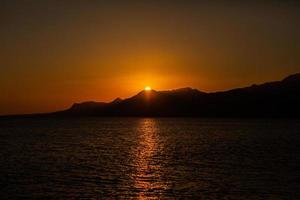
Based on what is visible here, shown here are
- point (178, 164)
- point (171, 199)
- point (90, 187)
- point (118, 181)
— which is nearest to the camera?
point (171, 199)

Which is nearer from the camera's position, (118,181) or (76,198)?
(76,198)

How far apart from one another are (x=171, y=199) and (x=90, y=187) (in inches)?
344

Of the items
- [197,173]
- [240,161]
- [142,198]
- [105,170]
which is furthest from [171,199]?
[240,161]

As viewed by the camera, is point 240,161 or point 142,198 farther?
point 240,161

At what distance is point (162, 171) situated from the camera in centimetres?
5653

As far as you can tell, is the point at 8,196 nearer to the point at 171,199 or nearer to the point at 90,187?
the point at 90,187

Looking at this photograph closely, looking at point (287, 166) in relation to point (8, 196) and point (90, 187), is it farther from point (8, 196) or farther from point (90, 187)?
point (8, 196)

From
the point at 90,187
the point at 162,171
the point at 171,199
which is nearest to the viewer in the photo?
the point at 171,199

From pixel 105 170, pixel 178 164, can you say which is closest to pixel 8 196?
pixel 105 170

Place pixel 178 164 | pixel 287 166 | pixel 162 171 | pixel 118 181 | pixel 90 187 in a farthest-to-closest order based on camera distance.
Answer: pixel 178 164
pixel 287 166
pixel 162 171
pixel 118 181
pixel 90 187

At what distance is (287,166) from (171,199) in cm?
2779

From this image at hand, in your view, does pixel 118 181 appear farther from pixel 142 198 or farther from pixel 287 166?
pixel 287 166

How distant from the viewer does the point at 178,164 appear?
65375 mm

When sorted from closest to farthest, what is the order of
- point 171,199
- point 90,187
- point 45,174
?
point 171,199 → point 90,187 → point 45,174
